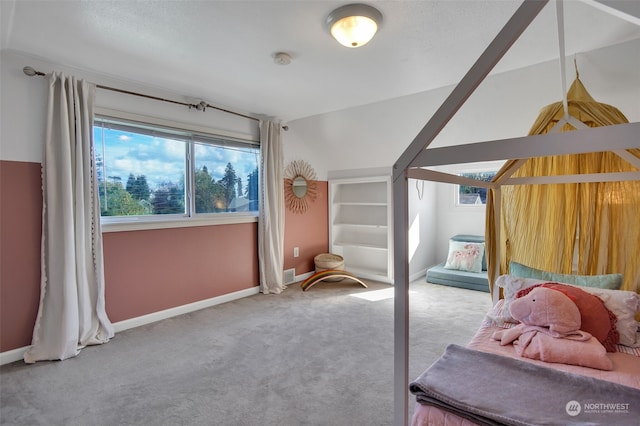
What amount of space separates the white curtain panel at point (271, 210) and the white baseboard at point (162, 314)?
269 mm

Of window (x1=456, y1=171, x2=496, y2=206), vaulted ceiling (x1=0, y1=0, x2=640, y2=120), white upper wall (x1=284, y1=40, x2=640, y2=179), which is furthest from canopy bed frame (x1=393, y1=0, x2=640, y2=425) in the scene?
window (x1=456, y1=171, x2=496, y2=206)

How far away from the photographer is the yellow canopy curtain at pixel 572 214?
213 centimetres

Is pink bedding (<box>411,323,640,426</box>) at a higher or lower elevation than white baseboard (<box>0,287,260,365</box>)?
higher

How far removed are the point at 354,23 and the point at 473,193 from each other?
3791mm

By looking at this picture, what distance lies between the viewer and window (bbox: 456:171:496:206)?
15.3ft

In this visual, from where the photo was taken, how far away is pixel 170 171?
319 centimetres

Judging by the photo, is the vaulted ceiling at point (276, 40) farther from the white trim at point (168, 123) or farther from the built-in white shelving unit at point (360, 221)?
the built-in white shelving unit at point (360, 221)

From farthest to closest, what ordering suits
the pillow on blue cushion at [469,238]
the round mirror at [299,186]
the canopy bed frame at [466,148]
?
the pillow on blue cushion at [469,238] < the round mirror at [299,186] < the canopy bed frame at [466,148]

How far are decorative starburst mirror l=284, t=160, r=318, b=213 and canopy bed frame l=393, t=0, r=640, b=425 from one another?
314 centimetres

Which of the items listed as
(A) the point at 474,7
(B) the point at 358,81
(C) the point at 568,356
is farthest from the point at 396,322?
(B) the point at 358,81

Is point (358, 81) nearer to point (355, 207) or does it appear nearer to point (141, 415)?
point (355, 207)

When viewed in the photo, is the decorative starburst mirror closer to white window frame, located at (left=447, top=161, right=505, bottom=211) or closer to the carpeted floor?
the carpeted floor

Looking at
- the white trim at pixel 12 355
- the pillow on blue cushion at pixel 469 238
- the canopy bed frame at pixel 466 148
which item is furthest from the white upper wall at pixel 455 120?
the white trim at pixel 12 355

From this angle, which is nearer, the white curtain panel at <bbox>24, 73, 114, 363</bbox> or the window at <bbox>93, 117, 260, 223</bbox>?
the white curtain panel at <bbox>24, 73, 114, 363</bbox>
